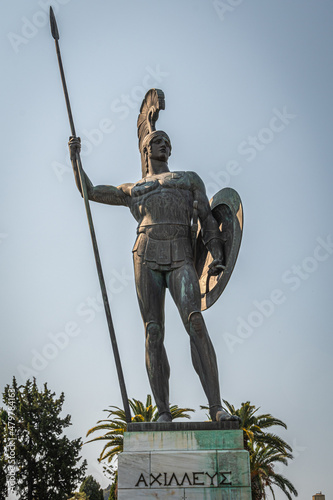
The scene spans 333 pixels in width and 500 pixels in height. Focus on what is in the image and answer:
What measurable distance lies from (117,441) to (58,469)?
11010 mm

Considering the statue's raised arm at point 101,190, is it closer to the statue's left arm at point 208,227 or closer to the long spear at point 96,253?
the long spear at point 96,253

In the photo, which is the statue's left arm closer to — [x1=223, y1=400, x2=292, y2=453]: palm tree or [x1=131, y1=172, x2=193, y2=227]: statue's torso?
[x1=131, y1=172, x2=193, y2=227]: statue's torso

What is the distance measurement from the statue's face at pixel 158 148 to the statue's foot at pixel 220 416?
11.8ft

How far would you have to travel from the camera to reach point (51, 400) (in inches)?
1494

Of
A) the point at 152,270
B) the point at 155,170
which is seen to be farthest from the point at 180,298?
the point at 155,170

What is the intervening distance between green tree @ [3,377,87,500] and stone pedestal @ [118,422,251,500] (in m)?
29.6

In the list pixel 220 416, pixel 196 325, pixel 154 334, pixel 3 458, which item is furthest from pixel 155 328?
pixel 3 458

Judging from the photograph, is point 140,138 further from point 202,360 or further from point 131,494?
point 131,494

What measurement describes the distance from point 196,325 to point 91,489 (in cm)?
3617

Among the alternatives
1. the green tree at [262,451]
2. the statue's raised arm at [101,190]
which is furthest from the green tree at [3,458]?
the statue's raised arm at [101,190]

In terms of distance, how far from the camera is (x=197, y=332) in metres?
7.39

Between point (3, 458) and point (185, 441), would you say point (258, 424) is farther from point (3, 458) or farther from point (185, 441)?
point (185, 441)

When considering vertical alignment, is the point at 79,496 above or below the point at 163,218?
below

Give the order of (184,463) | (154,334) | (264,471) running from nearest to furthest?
(184,463)
(154,334)
(264,471)
